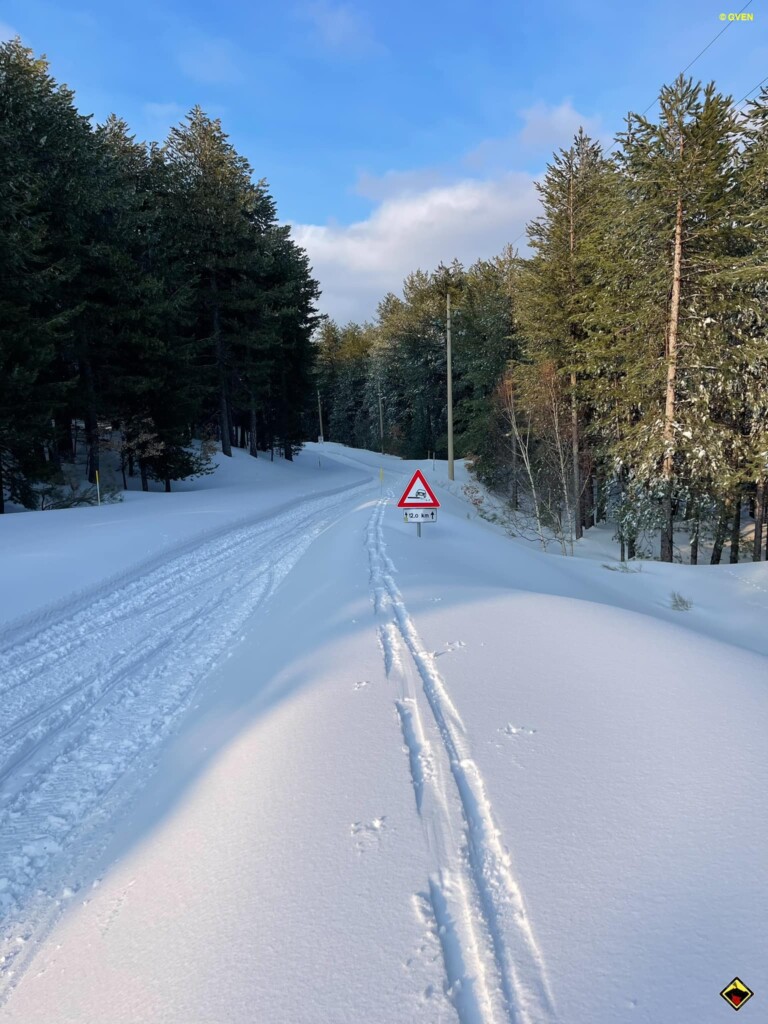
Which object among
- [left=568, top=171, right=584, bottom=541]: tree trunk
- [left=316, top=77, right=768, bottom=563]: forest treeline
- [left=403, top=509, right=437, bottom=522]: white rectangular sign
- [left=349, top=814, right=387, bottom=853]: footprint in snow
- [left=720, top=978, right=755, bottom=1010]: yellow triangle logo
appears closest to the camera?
[left=720, top=978, right=755, bottom=1010]: yellow triangle logo

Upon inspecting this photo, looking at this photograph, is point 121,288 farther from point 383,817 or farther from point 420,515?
point 383,817

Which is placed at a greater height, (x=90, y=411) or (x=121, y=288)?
(x=121, y=288)

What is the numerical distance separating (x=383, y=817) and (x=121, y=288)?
21830 mm

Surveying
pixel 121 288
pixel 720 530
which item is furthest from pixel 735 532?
pixel 121 288

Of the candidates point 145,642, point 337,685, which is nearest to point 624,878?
point 337,685

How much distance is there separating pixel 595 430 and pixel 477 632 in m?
14.4

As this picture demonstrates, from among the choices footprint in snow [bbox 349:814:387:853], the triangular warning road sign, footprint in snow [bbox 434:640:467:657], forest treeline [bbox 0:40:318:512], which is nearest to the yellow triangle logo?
footprint in snow [bbox 349:814:387:853]

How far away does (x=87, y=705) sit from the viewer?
4.59 m

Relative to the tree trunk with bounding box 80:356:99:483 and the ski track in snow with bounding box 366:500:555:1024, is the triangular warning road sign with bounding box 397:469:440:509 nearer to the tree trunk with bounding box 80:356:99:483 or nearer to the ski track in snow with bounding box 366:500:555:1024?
the ski track in snow with bounding box 366:500:555:1024

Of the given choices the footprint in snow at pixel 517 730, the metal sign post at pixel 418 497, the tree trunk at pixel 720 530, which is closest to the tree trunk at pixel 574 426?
the tree trunk at pixel 720 530

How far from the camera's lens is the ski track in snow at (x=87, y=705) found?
2.82 meters

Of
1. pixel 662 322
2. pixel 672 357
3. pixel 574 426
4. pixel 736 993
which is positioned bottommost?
pixel 736 993

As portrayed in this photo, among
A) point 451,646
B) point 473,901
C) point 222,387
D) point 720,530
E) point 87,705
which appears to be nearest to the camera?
point 473,901

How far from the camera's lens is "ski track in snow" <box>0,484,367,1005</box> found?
2820 mm
